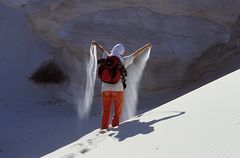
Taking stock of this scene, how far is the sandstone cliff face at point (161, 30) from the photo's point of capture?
14.5 m

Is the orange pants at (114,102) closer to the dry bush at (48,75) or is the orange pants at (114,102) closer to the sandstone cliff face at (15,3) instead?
the dry bush at (48,75)

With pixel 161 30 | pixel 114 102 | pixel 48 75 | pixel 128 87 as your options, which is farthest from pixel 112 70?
pixel 48 75

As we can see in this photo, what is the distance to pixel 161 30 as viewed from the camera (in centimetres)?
1498

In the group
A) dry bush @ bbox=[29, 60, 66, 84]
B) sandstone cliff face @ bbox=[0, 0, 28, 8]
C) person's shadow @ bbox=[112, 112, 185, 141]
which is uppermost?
sandstone cliff face @ bbox=[0, 0, 28, 8]

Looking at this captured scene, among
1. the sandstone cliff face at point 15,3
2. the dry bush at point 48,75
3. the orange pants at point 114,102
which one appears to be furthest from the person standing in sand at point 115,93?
the sandstone cliff face at point 15,3

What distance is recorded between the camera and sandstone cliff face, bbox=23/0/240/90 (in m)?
14.5

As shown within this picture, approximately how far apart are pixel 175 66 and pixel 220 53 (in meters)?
1.40

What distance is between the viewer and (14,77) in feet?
51.9

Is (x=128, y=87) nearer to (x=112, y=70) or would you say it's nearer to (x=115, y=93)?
(x=115, y=93)

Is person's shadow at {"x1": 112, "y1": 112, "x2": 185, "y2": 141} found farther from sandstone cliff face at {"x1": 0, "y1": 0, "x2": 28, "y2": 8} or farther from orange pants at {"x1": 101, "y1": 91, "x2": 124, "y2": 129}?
sandstone cliff face at {"x1": 0, "y1": 0, "x2": 28, "y2": 8}

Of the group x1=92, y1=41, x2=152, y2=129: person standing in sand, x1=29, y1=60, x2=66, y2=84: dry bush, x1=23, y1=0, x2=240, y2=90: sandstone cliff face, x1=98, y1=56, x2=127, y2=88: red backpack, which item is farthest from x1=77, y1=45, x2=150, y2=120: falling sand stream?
x1=98, y1=56, x2=127, y2=88: red backpack

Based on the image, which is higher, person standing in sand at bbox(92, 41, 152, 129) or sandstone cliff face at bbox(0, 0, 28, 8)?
sandstone cliff face at bbox(0, 0, 28, 8)

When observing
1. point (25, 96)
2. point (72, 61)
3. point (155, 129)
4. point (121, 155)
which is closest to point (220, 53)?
point (72, 61)

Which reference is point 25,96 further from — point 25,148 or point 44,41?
point 25,148
